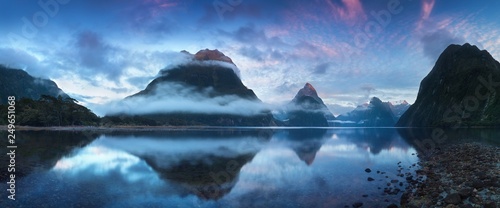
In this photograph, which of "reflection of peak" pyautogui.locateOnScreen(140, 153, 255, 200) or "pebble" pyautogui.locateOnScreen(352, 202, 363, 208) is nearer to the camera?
"pebble" pyautogui.locateOnScreen(352, 202, 363, 208)

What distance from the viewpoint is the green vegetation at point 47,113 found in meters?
142

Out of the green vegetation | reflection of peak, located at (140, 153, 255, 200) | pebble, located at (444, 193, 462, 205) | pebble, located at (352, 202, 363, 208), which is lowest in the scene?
pebble, located at (352, 202, 363, 208)

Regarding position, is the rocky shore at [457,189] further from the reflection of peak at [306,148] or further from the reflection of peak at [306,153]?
the reflection of peak at [306,148]

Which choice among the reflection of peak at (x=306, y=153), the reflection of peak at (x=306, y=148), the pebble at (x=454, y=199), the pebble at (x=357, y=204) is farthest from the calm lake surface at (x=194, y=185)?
the reflection of peak at (x=306, y=148)

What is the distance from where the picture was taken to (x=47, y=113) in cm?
15325

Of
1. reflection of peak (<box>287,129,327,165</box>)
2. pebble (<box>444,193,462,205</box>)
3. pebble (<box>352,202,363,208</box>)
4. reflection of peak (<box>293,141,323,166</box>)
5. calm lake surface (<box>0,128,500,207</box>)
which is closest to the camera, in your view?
pebble (<box>444,193,462,205</box>)

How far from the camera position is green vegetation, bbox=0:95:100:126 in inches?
5605

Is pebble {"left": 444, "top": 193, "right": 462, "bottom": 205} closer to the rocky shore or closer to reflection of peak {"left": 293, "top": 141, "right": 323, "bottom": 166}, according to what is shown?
the rocky shore

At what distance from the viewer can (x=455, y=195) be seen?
18.4 metres

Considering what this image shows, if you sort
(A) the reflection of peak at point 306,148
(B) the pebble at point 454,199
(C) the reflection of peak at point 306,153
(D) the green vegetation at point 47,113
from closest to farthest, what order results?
(B) the pebble at point 454,199, (C) the reflection of peak at point 306,153, (A) the reflection of peak at point 306,148, (D) the green vegetation at point 47,113

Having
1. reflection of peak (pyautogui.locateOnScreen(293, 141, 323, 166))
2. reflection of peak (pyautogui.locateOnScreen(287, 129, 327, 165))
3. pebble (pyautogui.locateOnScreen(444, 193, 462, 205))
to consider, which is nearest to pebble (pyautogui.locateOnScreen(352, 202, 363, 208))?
pebble (pyautogui.locateOnScreen(444, 193, 462, 205))

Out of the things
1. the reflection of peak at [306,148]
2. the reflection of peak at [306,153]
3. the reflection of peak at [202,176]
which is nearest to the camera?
the reflection of peak at [202,176]

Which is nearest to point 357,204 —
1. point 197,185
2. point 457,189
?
point 457,189

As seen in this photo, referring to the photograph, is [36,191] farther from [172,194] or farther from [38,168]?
[38,168]
